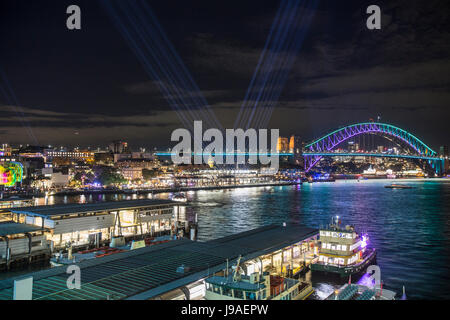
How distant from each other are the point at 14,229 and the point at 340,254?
12.2 metres

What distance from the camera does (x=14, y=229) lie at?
13672 mm

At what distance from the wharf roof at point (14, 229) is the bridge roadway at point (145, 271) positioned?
610 cm

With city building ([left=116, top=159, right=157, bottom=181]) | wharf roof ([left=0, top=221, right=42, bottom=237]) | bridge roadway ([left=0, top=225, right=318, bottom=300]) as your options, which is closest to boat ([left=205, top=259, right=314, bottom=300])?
bridge roadway ([left=0, top=225, right=318, bottom=300])

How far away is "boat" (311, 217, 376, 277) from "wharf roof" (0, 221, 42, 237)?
10626 millimetres

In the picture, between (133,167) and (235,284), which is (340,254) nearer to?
(235,284)

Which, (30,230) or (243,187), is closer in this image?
(30,230)

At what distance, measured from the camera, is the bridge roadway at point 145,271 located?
6625 millimetres

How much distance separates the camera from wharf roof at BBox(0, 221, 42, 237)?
43.1 ft

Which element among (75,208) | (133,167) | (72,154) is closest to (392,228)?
(75,208)
